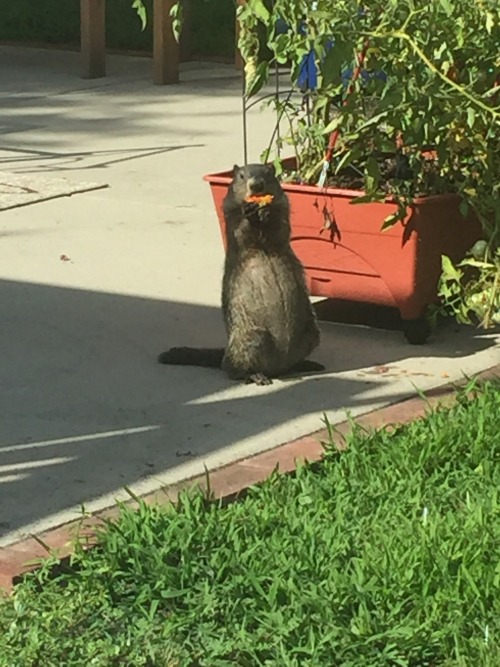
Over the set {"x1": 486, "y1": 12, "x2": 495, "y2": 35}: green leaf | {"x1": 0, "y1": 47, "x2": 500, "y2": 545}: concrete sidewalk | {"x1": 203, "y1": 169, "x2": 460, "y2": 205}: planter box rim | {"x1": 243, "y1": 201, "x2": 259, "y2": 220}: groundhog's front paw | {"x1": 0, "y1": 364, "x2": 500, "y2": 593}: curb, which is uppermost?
{"x1": 486, "y1": 12, "x2": 495, "y2": 35}: green leaf

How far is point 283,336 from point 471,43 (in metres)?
1.35

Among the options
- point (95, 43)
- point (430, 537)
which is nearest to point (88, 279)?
point (430, 537)

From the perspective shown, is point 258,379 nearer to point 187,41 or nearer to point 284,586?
point 284,586

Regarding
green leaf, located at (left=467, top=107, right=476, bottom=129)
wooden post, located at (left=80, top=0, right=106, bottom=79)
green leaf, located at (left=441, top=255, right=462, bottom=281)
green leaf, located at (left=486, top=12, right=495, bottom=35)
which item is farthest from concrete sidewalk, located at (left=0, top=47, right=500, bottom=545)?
wooden post, located at (left=80, top=0, right=106, bottom=79)

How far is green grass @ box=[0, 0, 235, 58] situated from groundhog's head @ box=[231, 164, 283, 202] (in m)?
10.9

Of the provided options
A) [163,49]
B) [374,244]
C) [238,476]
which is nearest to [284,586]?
[238,476]

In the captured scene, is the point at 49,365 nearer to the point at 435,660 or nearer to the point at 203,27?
the point at 435,660

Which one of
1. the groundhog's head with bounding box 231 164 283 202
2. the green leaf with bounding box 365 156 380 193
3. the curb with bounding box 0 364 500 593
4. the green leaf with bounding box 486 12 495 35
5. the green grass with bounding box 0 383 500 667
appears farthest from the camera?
the green leaf with bounding box 365 156 380 193

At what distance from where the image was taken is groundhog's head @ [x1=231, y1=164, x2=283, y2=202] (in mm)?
5902

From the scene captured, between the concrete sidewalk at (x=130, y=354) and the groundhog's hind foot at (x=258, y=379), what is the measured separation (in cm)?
4

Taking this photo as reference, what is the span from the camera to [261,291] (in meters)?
5.95

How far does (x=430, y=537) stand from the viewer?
4.07 meters

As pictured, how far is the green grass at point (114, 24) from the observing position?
17188 millimetres

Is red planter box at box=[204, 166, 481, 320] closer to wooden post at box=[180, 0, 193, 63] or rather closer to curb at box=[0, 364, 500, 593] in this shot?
curb at box=[0, 364, 500, 593]
